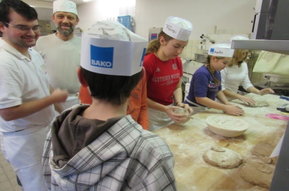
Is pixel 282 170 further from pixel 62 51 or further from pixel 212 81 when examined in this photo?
pixel 62 51

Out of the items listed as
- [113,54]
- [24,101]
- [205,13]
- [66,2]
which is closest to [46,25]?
[205,13]

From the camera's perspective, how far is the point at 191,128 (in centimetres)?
130

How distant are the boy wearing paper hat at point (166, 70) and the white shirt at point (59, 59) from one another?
0.73 metres

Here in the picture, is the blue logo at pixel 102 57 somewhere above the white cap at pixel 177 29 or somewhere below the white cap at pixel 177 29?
below

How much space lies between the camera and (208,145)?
43.4 inches

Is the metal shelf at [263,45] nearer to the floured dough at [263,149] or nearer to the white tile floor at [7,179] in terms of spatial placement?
the floured dough at [263,149]

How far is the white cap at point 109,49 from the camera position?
22.5 inches

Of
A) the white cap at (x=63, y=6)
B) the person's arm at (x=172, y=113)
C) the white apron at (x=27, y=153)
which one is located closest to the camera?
the white apron at (x=27, y=153)

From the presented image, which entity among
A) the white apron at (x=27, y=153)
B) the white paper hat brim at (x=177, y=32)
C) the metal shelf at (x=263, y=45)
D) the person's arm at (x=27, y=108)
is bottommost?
the white apron at (x=27, y=153)

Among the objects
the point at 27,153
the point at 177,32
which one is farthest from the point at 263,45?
the point at 27,153

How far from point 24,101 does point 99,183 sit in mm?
834

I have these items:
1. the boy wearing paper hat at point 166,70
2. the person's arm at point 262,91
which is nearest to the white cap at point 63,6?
the boy wearing paper hat at point 166,70

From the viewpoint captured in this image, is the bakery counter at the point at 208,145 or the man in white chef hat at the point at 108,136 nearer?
the man in white chef hat at the point at 108,136

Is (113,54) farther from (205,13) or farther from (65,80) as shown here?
(205,13)
